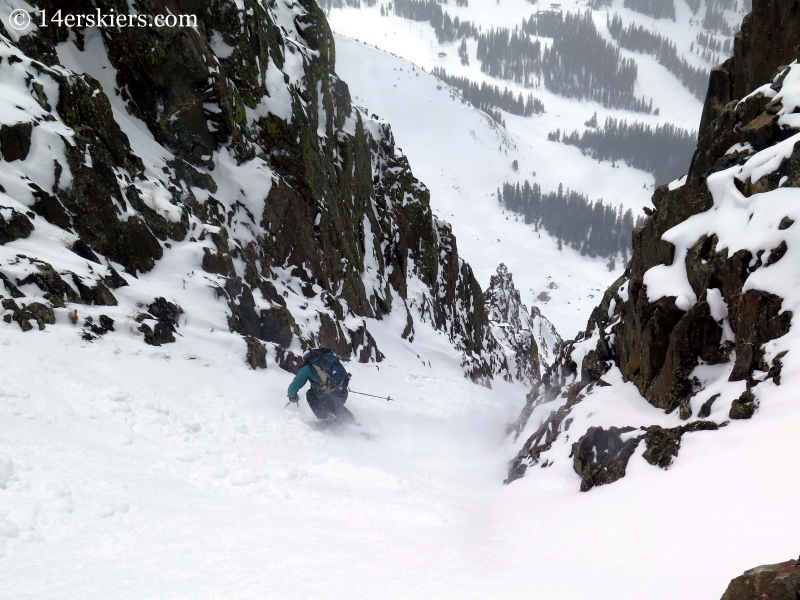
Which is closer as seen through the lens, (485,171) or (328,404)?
(328,404)

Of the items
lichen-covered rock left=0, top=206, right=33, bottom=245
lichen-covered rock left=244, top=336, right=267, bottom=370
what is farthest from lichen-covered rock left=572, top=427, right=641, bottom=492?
lichen-covered rock left=0, top=206, right=33, bottom=245

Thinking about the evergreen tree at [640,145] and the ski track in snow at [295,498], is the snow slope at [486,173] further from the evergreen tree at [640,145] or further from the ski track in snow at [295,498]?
the ski track in snow at [295,498]

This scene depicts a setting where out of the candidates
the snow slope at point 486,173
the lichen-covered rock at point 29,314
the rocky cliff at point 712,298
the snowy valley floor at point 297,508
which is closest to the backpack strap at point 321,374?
the snowy valley floor at point 297,508

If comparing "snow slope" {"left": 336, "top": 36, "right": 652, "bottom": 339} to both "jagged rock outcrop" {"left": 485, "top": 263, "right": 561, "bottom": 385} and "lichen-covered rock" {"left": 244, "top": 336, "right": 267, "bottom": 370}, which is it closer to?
"jagged rock outcrop" {"left": 485, "top": 263, "right": 561, "bottom": 385}

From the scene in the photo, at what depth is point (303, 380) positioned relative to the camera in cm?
995

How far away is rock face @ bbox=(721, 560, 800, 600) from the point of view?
278cm

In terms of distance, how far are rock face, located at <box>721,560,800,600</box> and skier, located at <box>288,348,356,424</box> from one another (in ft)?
25.5

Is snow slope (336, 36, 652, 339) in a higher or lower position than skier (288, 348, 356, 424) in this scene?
lower

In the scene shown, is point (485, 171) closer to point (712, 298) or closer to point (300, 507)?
point (712, 298)

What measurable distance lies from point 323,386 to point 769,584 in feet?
26.4

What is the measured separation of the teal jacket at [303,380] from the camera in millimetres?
9906

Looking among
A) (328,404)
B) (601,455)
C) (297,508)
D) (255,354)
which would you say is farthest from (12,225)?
(601,455)

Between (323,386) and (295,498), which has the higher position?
(295,498)

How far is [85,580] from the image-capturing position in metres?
3.63
